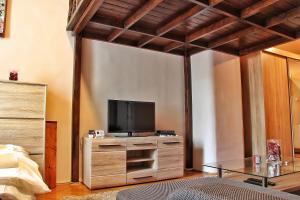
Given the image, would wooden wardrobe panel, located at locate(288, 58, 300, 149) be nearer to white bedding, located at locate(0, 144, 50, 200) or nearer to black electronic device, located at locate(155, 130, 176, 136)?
black electronic device, located at locate(155, 130, 176, 136)

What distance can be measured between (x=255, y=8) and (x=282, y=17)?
22.9 inches

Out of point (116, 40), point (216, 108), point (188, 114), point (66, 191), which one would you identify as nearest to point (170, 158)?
point (188, 114)

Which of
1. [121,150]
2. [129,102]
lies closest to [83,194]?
[121,150]

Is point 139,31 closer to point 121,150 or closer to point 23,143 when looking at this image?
point 121,150

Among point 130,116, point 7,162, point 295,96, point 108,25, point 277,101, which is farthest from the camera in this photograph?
point 295,96

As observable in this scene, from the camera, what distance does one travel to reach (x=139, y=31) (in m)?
3.51

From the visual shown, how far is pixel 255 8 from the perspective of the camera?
2.88m

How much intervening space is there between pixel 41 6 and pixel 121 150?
7.73 ft

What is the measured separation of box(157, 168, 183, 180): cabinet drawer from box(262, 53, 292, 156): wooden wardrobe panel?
223cm

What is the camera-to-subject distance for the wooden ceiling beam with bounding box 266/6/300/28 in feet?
9.97

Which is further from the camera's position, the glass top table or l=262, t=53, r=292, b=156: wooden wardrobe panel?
l=262, t=53, r=292, b=156: wooden wardrobe panel

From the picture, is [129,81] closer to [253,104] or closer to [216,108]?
[216,108]

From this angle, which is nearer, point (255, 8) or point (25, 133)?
point (25, 133)

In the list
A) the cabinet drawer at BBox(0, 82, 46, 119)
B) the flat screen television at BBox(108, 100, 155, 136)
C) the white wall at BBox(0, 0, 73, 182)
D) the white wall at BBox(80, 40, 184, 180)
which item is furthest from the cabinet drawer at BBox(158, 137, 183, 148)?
the cabinet drawer at BBox(0, 82, 46, 119)
